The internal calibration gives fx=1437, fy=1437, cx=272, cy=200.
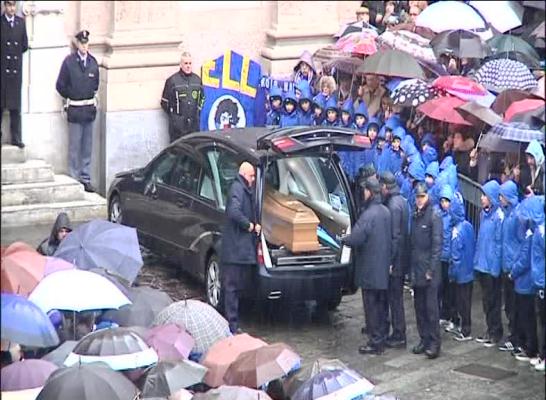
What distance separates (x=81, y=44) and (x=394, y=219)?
21.2 feet

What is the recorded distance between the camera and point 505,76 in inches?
658

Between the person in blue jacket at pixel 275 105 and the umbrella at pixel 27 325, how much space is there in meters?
9.08

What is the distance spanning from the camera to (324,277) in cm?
1409

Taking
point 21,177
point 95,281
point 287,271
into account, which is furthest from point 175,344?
point 21,177

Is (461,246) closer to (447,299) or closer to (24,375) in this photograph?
(447,299)

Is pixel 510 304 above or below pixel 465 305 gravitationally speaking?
above

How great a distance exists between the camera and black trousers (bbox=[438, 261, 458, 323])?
1440cm

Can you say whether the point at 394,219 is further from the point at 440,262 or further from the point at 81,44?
the point at 81,44

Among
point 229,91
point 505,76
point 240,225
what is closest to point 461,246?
point 240,225

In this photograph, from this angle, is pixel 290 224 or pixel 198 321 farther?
pixel 290 224

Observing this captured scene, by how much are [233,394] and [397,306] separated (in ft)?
14.3

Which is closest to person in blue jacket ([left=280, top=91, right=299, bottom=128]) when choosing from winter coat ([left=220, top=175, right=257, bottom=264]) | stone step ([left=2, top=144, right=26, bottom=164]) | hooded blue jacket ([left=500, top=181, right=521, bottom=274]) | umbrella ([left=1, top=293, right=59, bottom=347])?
stone step ([left=2, top=144, right=26, bottom=164])

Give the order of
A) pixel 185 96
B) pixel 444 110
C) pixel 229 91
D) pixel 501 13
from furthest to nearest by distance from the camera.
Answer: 1. pixel 501 13
2. pixel 229 91
3. pixel 185 96
4. pixel 444 110

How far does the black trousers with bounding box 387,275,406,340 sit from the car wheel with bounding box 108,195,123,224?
4.15 meters
